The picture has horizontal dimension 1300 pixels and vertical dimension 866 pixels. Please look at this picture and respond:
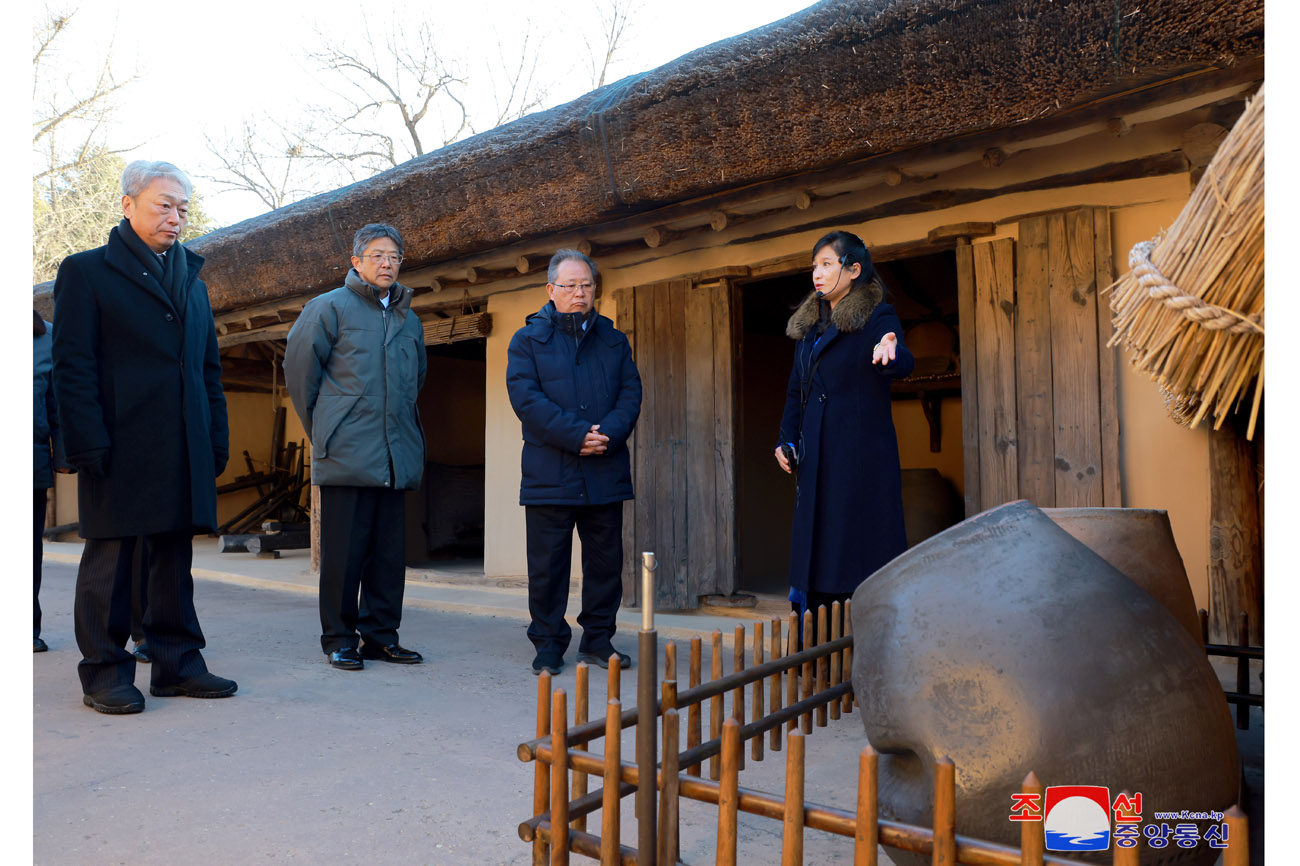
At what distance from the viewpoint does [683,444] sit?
4746 mm

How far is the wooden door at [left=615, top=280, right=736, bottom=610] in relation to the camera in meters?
4.62

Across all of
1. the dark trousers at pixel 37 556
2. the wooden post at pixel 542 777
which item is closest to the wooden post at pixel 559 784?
the wooden post at pixel 542 777

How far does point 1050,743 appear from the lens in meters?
1.14

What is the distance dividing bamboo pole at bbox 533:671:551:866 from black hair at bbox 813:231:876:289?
6.49 feet

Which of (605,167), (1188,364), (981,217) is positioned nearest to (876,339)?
(981,217)

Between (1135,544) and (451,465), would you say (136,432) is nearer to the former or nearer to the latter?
(1135,544)

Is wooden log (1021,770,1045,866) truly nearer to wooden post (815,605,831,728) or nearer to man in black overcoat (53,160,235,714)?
wooden post (815,605,831,728)

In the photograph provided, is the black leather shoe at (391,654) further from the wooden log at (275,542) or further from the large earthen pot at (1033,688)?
the wooden log at (275,542)

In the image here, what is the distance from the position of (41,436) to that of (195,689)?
1.49m

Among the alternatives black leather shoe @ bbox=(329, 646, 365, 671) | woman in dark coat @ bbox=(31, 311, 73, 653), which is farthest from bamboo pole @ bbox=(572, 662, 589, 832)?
woman in dark coat @ bbox=(31, 311, 73, 653)

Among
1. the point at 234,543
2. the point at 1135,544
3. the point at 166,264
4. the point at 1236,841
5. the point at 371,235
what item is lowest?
the point at 234,543

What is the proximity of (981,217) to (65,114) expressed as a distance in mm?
17341

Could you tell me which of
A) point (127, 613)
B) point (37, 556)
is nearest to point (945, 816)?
point (127, 613)
